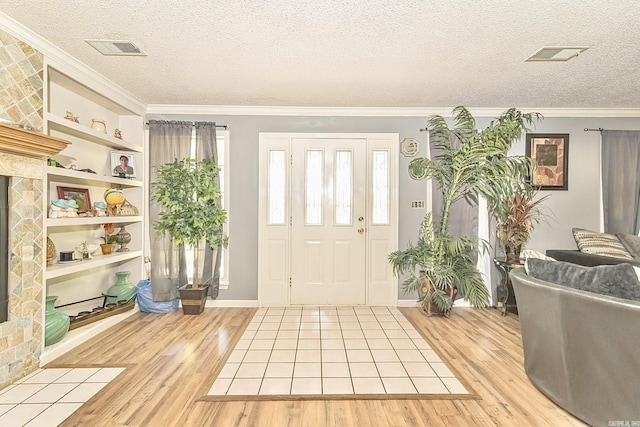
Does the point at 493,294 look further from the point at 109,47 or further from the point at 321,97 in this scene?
the point at 109,47

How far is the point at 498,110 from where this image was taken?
433cm

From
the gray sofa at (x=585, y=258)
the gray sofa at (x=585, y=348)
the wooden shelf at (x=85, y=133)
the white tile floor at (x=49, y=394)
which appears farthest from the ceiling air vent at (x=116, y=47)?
the gray sofa at (x=585, y=258)

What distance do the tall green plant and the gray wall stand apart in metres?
0.44

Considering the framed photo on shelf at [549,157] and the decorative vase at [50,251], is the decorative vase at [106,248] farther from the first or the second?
the framed photo on shelf at [549,157]

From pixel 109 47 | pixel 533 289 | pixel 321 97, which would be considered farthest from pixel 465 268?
pixel 109 47

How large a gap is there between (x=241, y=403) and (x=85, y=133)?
2.86 m

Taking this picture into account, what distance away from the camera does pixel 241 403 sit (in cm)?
221

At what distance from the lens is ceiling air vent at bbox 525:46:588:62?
8.93ft

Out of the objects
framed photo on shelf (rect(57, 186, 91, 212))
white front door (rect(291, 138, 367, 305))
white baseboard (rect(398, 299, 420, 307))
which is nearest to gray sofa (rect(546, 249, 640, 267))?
white baseboard (rect(398, 299, 420, 307))

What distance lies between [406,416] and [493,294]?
287 centimetres

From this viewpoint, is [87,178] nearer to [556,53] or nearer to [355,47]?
[355,47]

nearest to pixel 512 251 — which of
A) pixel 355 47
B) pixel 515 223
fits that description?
pixel 515 223

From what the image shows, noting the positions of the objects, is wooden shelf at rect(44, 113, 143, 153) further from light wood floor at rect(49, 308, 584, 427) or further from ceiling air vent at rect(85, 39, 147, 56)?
light wood floor at rect(49, 308, 584, 427)

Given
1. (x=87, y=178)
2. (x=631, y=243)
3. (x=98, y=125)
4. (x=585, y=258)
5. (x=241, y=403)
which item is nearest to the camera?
(x=241, y=403)
